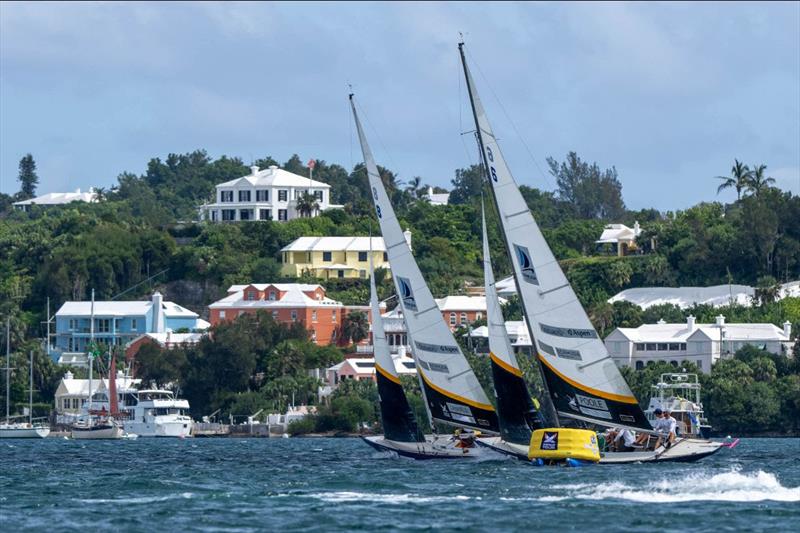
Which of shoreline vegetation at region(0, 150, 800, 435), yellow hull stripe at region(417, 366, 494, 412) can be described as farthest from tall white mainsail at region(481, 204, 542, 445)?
shoreline vegetation at region(0, 150, 800, 435)

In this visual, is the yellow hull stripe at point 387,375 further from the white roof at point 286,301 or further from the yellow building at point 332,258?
the yellow building at point 332,258

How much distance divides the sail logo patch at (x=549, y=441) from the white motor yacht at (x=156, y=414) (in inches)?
2810

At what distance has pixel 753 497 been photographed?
47.8 meters

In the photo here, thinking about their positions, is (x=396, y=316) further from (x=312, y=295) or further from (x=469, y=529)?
(x=469, y=529)

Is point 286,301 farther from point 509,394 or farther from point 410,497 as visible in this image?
point 410,497

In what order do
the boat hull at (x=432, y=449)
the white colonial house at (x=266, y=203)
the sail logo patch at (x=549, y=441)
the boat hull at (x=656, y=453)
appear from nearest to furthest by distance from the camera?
the sail logo patch at (x=549, y=441) < the boat hull at (x=656, y=453) < the boat hull at (x=432, y=449) < the white colonial house at (x=266, y=203)

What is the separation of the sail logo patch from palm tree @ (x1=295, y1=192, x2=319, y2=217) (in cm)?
13749

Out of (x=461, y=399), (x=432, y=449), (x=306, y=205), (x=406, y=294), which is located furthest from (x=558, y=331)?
(x=306, y=205)

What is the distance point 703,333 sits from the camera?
128 m

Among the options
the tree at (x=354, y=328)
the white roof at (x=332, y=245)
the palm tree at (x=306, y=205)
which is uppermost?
the palm tree at (x=306, y=205)

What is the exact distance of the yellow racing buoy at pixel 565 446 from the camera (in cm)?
5609

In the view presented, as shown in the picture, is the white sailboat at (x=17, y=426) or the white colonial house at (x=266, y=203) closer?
the white sailboat at (x=17, y=426)

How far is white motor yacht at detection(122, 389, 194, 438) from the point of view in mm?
126688

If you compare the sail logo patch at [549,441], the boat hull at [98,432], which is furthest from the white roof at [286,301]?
the sail logo patch at [549,441]
